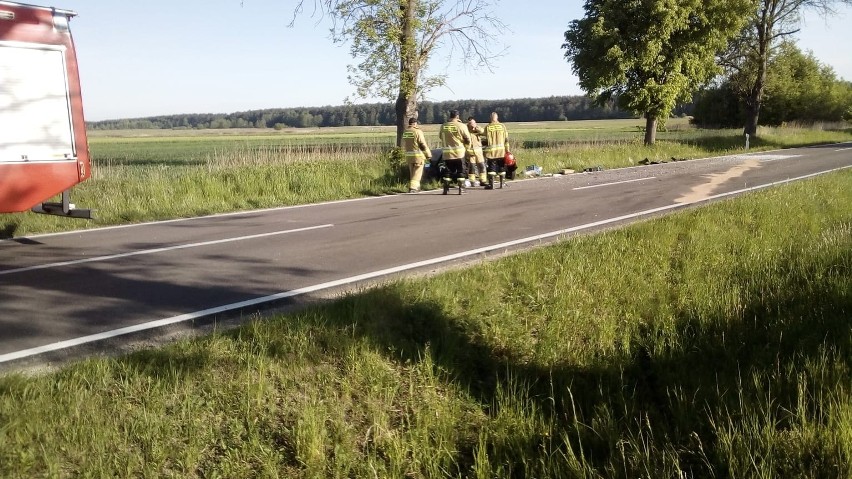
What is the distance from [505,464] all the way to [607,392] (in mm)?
1278

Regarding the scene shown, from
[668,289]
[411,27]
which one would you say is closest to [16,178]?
[668,289]

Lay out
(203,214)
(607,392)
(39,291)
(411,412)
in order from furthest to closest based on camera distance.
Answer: (203,214) < (39,291) < (607,392) < (411,412)

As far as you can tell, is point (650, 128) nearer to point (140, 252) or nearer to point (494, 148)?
point (494, 148)

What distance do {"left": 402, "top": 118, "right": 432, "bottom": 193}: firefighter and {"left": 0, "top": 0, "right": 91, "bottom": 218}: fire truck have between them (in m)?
7.60

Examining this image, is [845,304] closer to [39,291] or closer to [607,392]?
[607,392]

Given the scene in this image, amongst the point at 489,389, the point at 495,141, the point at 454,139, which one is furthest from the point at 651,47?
the point at 489,389

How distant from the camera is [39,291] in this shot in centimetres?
641

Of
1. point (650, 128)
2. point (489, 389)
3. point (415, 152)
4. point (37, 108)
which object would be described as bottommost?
point (489, 389)

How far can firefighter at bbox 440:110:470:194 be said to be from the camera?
1508 centimetres

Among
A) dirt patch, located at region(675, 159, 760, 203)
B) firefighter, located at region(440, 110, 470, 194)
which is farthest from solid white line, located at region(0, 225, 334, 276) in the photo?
dirt patch, located at region(675, 159, 760, 203)

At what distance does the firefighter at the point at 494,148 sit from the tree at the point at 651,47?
15.9m

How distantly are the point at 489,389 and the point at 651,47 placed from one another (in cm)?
2821

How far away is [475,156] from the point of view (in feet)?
52.9

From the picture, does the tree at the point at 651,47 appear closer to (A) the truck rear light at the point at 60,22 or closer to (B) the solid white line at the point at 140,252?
(B) the solid white line at the point at 140,252
